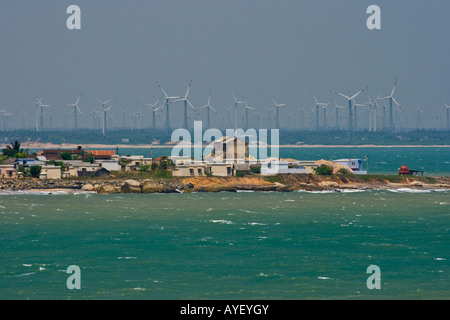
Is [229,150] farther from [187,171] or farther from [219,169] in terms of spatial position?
[187,171]

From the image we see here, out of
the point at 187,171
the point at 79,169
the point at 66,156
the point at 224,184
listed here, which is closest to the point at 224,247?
the point at 224,184

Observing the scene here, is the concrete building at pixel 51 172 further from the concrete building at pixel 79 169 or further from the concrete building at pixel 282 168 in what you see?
the concrete building at pixel 282 168

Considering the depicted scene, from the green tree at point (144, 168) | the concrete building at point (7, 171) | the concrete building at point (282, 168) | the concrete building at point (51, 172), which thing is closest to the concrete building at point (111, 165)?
the green tree at point (144, 168)

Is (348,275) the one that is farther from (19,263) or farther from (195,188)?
(195,188)

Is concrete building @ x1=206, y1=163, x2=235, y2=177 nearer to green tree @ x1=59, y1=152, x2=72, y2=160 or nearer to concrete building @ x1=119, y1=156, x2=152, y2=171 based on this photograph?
concrete building @ x1=119, y1=156, x2=152, y2=171
